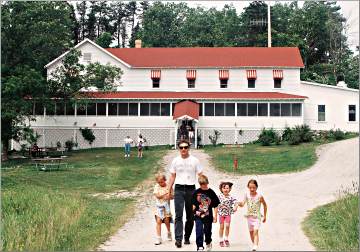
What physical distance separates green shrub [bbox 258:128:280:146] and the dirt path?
7.15 meters

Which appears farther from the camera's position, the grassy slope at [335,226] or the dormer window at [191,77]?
the dormer window at [191,77]

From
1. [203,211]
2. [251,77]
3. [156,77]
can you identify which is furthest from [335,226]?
[156,77]

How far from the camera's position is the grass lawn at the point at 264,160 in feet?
89.0

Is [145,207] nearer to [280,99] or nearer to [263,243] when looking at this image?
[263,243]

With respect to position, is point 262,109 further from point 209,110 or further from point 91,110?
point 91,110

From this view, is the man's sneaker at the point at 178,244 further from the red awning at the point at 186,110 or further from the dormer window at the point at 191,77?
the dormer window at the point at 191,77

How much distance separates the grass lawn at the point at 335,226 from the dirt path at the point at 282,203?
0.29 metres

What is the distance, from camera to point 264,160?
98.8 feet

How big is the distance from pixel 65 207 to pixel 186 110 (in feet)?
90.6

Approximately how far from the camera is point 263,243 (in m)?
11.2

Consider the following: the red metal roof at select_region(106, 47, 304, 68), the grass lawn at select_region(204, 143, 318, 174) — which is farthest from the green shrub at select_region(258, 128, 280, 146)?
the red metal roof at select_region(106, 47, 304, 68)

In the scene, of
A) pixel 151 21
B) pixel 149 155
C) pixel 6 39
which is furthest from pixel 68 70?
pixel 151 21

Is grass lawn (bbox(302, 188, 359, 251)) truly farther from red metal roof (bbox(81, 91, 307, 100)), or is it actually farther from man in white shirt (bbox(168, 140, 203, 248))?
red metal roof (bbox(81, 91, 307, 100))

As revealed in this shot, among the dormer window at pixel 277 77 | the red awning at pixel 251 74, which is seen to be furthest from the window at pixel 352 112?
the red awning at pixel 251 74
